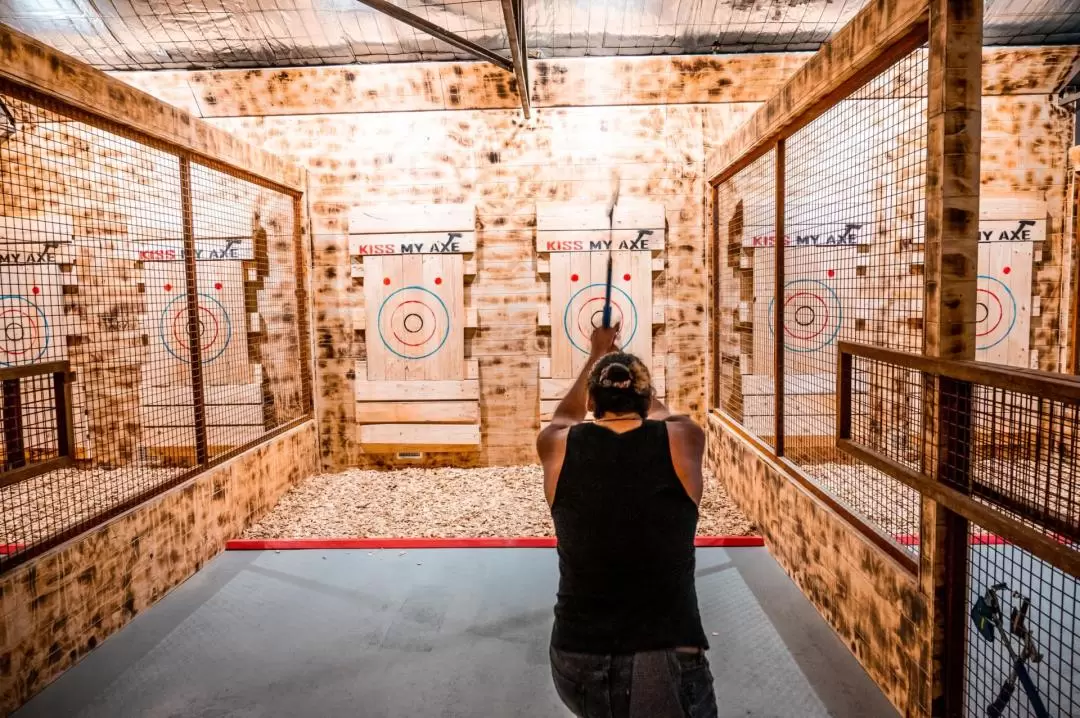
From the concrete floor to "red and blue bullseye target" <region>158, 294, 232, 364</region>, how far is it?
2145 millimetres

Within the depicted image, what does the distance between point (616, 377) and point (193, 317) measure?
9.56 feet

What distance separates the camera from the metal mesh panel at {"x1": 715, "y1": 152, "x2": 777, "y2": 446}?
4.53m

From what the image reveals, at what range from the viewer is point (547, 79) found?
16.1 ft

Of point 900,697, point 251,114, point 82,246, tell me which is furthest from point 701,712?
point 82,246

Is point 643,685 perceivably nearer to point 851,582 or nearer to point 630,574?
point 630,574

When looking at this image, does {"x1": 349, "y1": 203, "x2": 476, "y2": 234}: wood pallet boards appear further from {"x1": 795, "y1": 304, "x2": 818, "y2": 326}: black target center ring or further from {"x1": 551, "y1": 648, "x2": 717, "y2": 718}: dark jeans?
Result: {"x1": 551, "y1": 648, "x2": 717, "y2": 718}: dark jeans

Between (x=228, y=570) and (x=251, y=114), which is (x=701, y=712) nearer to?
(x=228, y=570)

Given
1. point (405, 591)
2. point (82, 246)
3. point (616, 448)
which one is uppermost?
point (82, 246)

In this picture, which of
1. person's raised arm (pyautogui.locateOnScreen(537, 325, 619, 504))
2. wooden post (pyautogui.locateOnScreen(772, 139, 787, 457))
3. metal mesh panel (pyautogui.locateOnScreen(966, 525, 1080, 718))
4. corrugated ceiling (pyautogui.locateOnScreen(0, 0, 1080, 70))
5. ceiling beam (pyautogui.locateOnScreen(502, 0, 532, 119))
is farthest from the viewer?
corrugated ceiling (pyautogui.locateOnScreen(0, 0, 1080, 70))

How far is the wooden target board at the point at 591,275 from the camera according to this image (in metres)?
4.96

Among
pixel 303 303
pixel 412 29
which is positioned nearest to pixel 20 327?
pixel 303 303

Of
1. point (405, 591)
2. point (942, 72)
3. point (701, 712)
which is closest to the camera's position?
point (701, 712)

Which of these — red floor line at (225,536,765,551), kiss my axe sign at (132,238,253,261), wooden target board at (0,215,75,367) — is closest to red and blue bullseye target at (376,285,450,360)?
kiss my axe sign at (132,238,253,261)

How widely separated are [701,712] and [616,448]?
59cm
